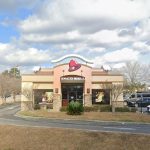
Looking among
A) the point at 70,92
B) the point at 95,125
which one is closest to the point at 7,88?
the point at 70,92

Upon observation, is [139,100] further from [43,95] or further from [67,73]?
[43,95]

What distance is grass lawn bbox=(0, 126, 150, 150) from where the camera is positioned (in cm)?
1984

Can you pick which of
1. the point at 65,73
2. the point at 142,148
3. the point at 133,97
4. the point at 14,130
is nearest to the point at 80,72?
A: the point at 65,73

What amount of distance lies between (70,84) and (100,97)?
4384 millimetres

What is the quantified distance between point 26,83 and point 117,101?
12.5m

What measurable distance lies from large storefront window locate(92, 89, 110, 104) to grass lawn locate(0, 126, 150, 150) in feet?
103

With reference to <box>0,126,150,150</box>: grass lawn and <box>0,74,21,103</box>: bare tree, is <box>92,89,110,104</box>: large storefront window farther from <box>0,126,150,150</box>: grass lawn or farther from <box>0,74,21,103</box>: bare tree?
<box>0,74,21,103</box>: bare tree

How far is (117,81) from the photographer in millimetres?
55062

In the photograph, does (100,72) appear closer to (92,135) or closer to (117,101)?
(117,101)

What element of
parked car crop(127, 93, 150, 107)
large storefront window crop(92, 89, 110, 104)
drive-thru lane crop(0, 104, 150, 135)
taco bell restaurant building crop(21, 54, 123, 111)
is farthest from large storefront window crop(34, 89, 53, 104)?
drive-thru lane crop(0, 104, 150, 135)

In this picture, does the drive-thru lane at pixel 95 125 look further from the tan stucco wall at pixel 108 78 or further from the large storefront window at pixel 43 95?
the large storefront window at pixel 43 95

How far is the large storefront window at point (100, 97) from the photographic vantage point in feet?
184

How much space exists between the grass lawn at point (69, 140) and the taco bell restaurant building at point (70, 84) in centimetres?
2963

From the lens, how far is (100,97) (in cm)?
5638
